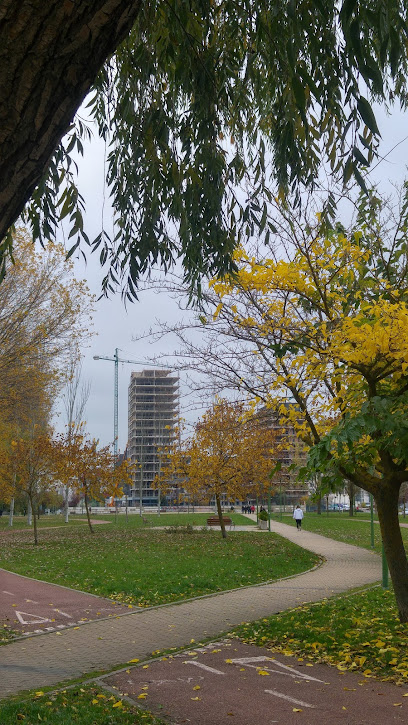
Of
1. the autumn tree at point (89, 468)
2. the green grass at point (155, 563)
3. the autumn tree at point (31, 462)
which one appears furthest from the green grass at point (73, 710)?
the autumn tree at point (89, 468)

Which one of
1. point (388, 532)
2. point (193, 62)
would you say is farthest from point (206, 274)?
point (388, 532)

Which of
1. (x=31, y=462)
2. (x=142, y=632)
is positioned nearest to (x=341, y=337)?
(x=142, y=632)

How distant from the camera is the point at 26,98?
208 cm

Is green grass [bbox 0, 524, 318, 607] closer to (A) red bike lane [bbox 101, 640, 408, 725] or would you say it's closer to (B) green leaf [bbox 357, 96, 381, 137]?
(A) red bike lane [bbox 101, 640, 408, 725]

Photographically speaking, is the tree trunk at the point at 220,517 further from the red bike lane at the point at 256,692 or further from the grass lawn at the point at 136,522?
the red bike lane at the point at 256,692

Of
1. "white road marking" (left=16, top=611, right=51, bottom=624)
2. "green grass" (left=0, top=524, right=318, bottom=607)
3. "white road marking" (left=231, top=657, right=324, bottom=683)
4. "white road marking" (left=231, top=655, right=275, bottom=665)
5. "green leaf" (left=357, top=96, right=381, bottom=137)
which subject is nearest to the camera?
"green leaf" (left=357, top=96, right=381, bottom=137)

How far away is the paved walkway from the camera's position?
270 inches

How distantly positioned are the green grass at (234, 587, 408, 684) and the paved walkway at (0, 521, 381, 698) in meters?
0.70

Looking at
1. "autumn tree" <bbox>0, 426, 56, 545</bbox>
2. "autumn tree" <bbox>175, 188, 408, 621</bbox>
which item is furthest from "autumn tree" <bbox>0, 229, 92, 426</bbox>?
"autumn tree" <bbox>175, 188, 408, 621</bbox>

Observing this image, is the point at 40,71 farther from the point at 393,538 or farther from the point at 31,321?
the point at 31,321

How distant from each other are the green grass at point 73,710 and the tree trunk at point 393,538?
12.9ft

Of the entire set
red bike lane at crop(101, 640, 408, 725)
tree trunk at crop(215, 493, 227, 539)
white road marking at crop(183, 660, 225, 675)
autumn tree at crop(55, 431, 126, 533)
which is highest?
autumn tree at crop(55, 431, 126, 533)

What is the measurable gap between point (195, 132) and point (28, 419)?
23.2m

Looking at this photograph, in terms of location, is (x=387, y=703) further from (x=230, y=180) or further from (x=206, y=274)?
(x=230, y=180)
